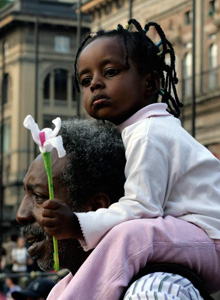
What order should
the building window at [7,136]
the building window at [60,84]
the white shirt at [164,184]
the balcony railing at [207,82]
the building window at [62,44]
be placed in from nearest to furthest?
the white shirt at [164,184] → the balcony railing at [207,82] → the building window at [7,136] → the building window at [60,84] → the building window at [62,44]

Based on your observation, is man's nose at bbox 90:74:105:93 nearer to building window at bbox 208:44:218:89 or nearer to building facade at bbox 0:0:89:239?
building window at bbox 208:44:218:89

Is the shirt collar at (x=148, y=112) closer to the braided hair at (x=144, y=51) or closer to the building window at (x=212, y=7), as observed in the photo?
the braided hair at (x=144, y=51)

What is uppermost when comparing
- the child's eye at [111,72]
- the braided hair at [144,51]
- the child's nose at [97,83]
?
the braided hair at [144,51]

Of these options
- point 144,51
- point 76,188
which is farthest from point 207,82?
point 76,188

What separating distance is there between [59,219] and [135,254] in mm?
197

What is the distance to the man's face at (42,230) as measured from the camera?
102 inches

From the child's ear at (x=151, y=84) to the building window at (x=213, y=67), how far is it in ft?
88.2

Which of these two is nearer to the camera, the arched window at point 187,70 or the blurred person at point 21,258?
the blurred person at point 21,258

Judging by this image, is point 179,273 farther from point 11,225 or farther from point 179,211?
point 11,225

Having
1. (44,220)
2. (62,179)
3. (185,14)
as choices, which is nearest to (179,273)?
(44,220)

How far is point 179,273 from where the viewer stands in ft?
7.45

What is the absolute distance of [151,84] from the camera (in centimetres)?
268

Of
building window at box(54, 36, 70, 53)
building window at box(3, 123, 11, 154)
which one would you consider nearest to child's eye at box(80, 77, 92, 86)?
building window at box(3, 123, 11, 154)

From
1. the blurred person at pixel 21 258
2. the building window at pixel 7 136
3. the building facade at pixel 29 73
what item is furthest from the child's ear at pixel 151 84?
Answer: the building window at pixel 7 136
